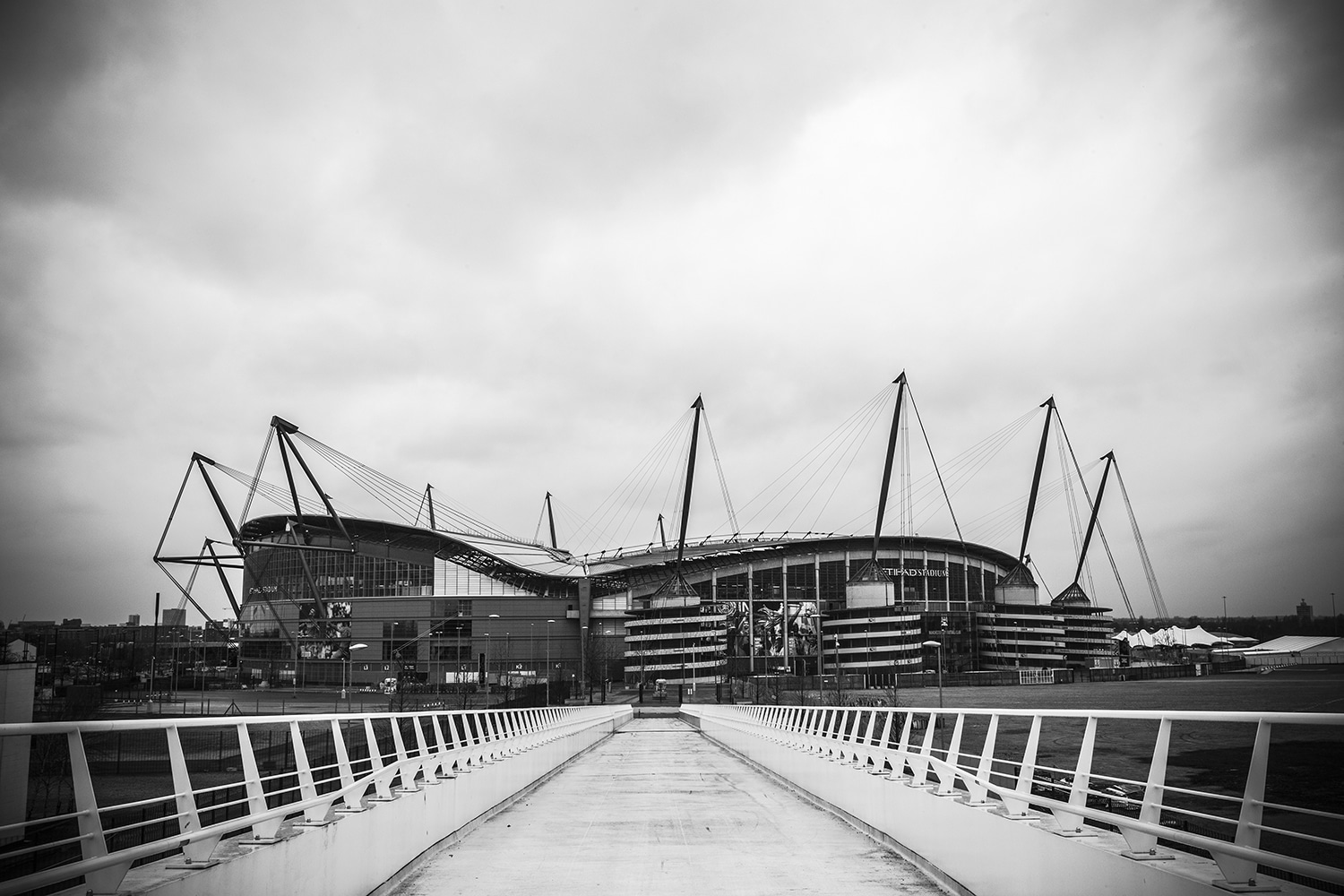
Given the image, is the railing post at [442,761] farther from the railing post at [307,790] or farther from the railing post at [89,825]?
the railing post at [89,825]

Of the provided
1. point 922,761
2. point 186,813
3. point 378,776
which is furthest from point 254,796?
point 922,761

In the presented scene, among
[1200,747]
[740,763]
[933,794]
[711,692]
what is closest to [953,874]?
[933,794]

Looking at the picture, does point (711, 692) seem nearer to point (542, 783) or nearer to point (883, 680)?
point (883, 680)

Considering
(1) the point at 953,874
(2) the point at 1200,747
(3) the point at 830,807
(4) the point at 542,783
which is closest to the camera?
(1) the point at 953,874

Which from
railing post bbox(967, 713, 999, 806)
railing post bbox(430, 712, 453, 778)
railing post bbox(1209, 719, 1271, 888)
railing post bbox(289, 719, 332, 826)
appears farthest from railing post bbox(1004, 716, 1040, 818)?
railing post bbox(430, 712, 453, 778)

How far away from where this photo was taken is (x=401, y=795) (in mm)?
12578

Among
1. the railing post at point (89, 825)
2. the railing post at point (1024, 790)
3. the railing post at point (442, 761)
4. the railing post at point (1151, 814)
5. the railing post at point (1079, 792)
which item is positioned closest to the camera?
the railing post at point (89, 825)

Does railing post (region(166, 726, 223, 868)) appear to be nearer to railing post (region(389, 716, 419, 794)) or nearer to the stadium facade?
railing post (region(389, 716, 419, 794))

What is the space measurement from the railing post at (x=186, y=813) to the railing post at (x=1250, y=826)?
22.0 feet

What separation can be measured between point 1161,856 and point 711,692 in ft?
437

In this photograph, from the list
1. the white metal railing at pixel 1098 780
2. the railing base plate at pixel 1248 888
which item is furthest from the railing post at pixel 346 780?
the railing base plate at pixel 1248 888

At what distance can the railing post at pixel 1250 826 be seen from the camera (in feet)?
19.4

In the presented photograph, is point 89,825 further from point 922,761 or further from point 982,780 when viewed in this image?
point 922,761

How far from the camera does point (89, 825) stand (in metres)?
6.18
